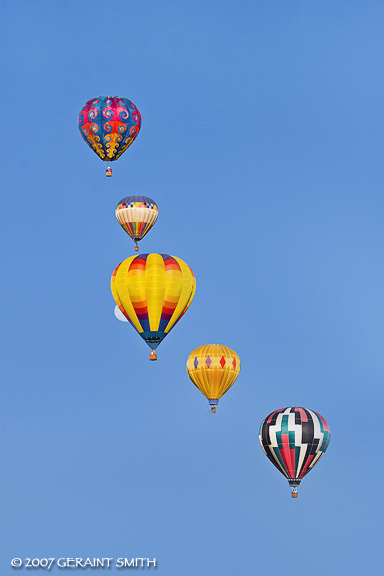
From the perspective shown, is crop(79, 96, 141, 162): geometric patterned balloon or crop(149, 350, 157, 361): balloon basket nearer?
crop(149, 350, 157, 361): balloon basket

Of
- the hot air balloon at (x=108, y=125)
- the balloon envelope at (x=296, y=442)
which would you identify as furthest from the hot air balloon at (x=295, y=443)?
the hot air balloon at (x=108, y=125)

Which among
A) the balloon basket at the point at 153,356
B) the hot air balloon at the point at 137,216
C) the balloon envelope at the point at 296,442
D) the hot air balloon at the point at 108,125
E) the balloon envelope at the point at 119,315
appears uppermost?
the hot air balloon at the point at 108,125

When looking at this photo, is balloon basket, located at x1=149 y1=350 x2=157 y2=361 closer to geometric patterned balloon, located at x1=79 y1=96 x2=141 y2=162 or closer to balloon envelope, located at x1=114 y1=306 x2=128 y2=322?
balloon envelope, located at x1=114 y1=306 x2=128 y2=322

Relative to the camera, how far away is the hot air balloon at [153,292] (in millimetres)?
53312

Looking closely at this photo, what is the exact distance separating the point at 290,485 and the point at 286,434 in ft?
7.23

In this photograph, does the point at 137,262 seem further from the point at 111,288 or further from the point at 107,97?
the point at 107,97

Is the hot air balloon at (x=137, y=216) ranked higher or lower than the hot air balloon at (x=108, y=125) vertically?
lower

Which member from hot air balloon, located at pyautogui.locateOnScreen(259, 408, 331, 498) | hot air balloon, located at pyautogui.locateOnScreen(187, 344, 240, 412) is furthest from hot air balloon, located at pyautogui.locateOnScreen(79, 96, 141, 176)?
hot air balloon, located at pyautogui.locateOnScreen(259, 408, 331, 498)

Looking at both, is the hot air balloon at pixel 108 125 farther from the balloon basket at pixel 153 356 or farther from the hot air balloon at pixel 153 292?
the balloon basket at pixel 153 356

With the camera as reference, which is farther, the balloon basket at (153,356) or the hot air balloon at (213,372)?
the hot air balloon at (213,372)

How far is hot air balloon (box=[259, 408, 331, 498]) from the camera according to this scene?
54875mm

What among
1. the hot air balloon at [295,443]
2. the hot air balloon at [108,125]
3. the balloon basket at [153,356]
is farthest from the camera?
the hot air balloon at [108,125]

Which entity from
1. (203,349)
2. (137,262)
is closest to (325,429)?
(203,349)

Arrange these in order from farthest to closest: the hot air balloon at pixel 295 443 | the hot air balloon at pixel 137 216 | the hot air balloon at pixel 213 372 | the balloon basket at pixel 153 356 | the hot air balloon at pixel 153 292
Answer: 1. the hot air balloon at pixel 137 216
2. the hot air balloon at pixel 213 372
3. the hot air balloon at pixel 295 443
4. the balloon basket at pixel 153 356
5. the hot air balloon at pixel 153 292
